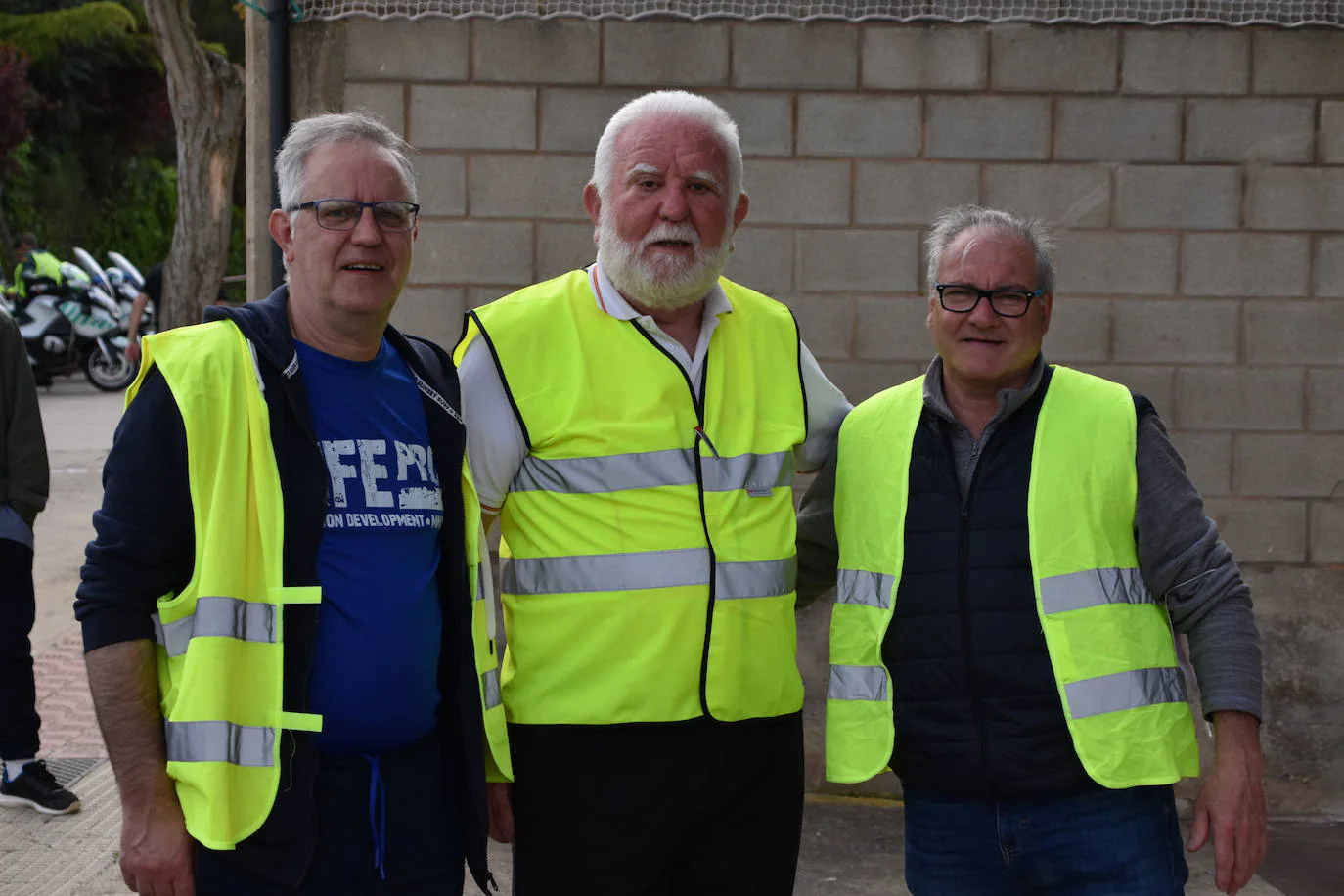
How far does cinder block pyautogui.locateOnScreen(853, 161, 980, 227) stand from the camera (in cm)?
541

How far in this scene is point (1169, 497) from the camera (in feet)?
9.27

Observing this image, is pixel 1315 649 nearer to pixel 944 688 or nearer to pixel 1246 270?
pixel 1246 270

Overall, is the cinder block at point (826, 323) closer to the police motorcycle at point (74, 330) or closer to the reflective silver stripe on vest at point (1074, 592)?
the reflective silver stripe on vest at point (1074, 592)

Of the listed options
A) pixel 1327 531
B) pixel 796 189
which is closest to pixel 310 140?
pixel 796 189

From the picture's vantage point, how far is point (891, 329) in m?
5.46

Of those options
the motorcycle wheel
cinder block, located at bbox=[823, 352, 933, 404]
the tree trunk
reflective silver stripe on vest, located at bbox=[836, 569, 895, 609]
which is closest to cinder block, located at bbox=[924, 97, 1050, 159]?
cinder block, located at bbox=[823, 352, 933, 404]

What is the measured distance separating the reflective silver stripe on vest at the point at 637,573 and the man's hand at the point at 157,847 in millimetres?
832

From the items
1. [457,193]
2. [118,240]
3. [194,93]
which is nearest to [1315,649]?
[457,193]

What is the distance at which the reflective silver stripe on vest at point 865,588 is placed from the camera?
2.92 m

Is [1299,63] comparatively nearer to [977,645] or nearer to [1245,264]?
[1245,264]

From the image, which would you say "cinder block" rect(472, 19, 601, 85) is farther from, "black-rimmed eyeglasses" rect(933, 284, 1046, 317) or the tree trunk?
the tree trunk

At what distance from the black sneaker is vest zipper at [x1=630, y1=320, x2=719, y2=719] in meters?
3.43

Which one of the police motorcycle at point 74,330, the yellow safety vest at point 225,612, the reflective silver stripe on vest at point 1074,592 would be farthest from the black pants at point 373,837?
→ the police motorcycle at point 74,330

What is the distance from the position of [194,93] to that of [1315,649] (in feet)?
25.5
